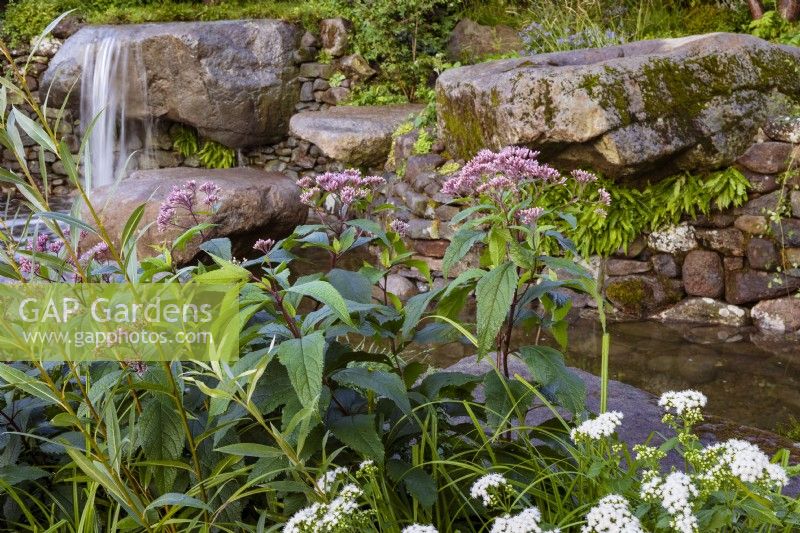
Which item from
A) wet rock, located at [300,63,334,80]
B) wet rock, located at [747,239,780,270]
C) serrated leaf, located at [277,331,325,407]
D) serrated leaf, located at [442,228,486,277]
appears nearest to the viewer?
serrated leaf, located at [277,331,325,407]

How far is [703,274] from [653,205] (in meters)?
0.63

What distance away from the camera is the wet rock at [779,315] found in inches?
201

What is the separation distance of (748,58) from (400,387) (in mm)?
5088

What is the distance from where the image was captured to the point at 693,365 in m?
4.62

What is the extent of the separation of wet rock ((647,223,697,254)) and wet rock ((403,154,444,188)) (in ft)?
6.64

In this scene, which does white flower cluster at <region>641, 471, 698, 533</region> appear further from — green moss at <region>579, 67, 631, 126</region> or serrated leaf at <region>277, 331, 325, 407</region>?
green moss at <region>579, 67, 631, 126</region>

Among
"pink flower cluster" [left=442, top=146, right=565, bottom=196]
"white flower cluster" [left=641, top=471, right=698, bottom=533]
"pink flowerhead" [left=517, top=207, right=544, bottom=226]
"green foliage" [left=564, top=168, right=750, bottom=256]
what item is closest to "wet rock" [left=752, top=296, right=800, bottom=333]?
"green foliage" [left=564, top=168, right=750, bottom=256]

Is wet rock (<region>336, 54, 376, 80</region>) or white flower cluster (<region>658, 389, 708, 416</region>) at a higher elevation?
white flower cluster (<region>658, 389, 708, 416</region>)

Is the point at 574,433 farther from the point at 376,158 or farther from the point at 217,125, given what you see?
the point at 217,125

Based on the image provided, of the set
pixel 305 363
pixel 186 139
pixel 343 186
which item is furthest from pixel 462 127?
pixel 305 363

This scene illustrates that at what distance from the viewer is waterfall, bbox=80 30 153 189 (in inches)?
350

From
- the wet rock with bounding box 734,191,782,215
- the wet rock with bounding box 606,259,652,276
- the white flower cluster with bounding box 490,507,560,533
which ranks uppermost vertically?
the white flower cluster with bounding box 490,507,560,533

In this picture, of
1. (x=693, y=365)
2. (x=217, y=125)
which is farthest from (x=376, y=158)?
(x=693, y=365)

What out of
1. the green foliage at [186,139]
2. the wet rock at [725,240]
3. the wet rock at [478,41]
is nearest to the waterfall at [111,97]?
the green foliage at [186,139]
